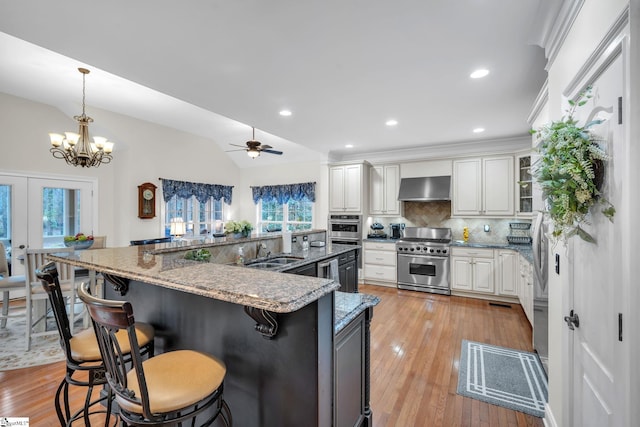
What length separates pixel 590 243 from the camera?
4.37 ft

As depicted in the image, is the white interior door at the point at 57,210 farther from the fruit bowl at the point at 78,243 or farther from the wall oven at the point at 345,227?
the wall oven at the point at 345,227

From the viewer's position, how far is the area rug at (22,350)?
2.76 metres

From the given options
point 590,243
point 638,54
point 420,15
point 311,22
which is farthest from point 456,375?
point 311,22

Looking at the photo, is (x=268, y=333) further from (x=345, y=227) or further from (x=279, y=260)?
(x=345, y=227)

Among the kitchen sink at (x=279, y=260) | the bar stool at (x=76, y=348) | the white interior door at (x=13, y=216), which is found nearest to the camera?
the bar stool at (x=76, y=348)

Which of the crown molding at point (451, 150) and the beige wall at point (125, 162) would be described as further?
the crown molding at point (451, 150)

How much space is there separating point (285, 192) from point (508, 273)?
5051mm

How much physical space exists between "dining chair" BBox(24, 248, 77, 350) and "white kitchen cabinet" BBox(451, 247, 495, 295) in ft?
17.6

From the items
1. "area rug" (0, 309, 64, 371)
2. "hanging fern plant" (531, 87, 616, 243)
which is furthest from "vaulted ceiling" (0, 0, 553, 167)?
"area rug" (0, 309, 64, 371)

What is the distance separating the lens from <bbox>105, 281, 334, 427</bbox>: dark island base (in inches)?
49.7

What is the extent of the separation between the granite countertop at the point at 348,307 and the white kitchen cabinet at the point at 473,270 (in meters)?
3.58

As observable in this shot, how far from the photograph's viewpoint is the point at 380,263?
560 cm

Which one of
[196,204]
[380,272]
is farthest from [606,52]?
[196,204]

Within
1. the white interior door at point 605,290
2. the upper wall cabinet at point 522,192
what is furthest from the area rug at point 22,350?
the upper wall cabinet at point 522,192
